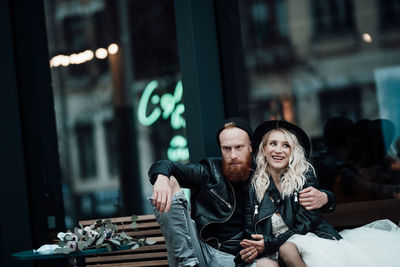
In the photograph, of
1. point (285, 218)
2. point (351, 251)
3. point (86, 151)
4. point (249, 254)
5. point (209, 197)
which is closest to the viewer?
point (351, 251)

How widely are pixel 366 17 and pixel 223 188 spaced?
10.2ft

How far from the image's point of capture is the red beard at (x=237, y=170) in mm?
3922

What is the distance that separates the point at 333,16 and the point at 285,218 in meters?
3.41

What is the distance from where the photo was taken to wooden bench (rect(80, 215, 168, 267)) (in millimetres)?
4957

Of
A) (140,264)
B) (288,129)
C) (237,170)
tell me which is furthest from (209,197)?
(140,264)

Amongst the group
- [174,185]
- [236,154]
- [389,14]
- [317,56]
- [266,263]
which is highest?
[389,14]

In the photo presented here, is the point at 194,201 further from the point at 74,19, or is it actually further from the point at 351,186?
the point at 74,19

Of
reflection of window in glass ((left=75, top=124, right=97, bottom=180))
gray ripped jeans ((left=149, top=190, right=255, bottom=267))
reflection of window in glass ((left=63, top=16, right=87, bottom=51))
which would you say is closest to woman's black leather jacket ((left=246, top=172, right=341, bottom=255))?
gray ripped jeans ((left=149, top=190, right=255, bottom=267))

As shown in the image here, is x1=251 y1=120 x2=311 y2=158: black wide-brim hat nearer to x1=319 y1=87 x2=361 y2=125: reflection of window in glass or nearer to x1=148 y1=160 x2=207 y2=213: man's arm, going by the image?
x1=148 y1=160 x2=207 y2=213: man's arm

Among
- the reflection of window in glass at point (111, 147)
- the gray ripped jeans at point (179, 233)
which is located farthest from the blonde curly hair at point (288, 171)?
the reflection of window in glass at point (111, 147)

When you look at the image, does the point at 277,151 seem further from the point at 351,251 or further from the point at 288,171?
the point at 351,251

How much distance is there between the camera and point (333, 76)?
6738 millimetres

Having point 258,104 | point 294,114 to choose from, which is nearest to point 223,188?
point 258,104

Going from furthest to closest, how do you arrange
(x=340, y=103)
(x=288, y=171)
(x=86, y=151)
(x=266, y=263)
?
(x=86, y=151) → (x=340, y=103) → (x=288, y=171) → (x=266, y=263)
